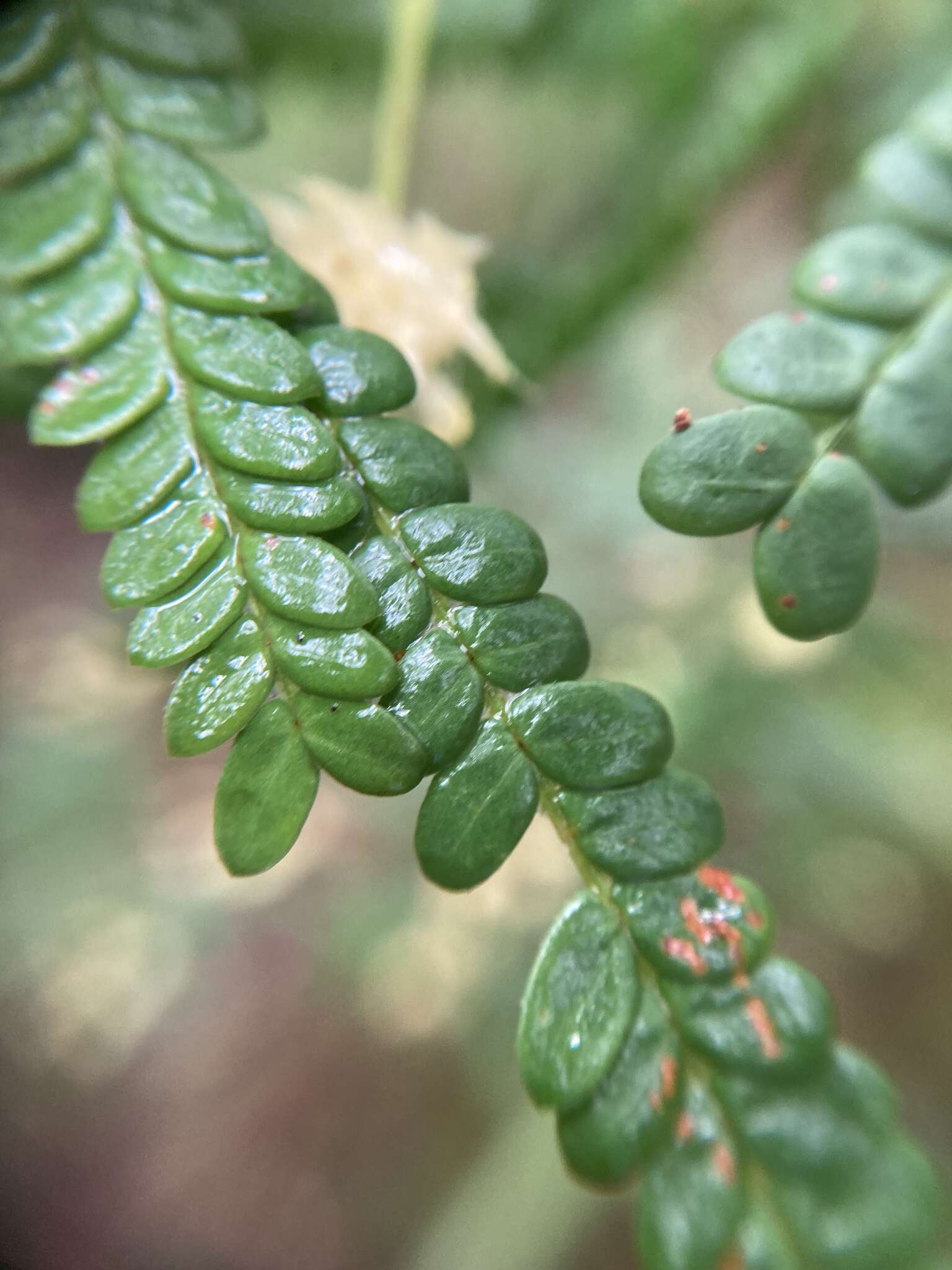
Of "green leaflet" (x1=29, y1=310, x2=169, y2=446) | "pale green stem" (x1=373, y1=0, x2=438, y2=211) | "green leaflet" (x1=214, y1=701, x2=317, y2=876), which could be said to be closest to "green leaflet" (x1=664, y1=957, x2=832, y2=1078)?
"green leaflet" (x1=214, y1=701, x2=317, y2=876)

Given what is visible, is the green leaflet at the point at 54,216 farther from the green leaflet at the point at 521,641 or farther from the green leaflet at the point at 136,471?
the green leaflet at the point at 521,641

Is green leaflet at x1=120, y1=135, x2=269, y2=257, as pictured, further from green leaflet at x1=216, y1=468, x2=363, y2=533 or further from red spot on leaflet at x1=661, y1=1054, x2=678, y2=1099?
red spot on leaflet at x1=661, y1=1054, x2=678, y2=1099

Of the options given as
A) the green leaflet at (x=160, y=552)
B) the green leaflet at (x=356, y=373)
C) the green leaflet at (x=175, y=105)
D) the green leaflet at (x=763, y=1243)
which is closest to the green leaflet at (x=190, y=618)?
the green leaflet at (x=160, y=552)

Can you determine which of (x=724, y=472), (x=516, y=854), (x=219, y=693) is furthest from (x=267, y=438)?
(x=516, y=854)

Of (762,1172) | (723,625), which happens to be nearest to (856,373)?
(762,1172)

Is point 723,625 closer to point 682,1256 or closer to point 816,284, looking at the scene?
point 816,284

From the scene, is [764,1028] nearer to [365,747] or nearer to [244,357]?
[365,747]
